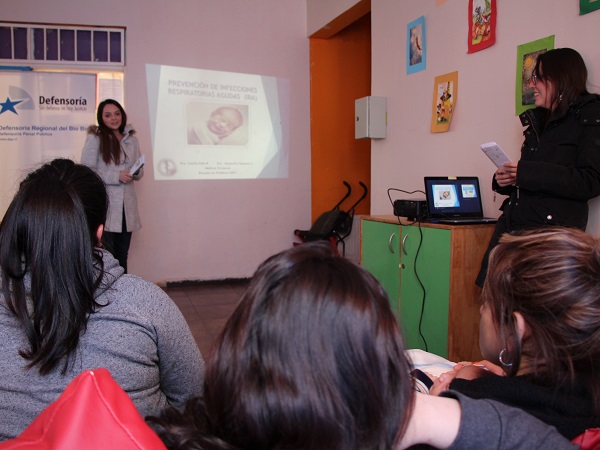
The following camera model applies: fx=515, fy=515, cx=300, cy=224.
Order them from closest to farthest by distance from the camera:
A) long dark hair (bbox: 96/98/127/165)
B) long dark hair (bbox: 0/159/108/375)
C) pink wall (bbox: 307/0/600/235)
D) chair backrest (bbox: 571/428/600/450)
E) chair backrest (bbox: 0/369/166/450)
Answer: chair backrest (bbox: 0/369/166/450) → chair backrest (bbox: 571/428/600/450) → long dark hair (bbox: 0/159/108/375) → pink wall (bbox: 307/0/600/235) → long dark hair (bbox: 96/98/127/165)

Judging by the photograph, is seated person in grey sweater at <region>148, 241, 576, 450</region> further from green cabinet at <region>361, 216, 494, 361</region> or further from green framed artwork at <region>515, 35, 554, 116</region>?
green framed artwork at <region>515, 35, 554, 116</region>

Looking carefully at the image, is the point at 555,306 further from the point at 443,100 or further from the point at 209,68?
the point at 209,68


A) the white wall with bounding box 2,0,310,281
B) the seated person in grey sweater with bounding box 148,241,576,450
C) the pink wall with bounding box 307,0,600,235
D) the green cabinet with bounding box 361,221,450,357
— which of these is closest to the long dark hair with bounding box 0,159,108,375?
the seated person in grey sweater with bounding box 148,241,576,450

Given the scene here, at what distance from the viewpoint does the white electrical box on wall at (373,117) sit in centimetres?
365

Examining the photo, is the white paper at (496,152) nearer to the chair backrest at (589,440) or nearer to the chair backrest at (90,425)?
the chair backrest at (589,440)

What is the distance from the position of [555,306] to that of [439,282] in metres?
1.70

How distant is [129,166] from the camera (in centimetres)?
392

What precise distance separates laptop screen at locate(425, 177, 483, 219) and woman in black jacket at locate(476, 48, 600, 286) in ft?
1.37

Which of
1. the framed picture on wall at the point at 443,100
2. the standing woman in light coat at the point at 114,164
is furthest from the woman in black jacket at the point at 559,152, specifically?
the standing woman in light coat at the point at 114,164

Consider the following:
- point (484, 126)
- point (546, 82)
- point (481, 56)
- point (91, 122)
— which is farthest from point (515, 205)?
point (91, 122)

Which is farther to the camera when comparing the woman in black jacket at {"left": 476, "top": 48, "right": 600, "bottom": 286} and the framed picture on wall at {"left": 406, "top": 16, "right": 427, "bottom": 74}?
the framed picture on wall at {"left": 406, "top": 16, "right": 427, "bottom": 74}

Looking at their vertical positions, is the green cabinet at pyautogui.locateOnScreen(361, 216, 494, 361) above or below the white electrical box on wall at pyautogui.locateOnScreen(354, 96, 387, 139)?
below

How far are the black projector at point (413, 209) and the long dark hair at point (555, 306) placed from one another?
1.72 m

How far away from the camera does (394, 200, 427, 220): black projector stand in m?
2.57
